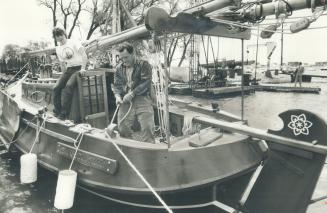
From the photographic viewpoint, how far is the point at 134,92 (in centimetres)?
480

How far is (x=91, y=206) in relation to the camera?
525cm

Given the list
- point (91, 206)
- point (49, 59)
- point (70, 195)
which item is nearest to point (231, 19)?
point (70, 195)

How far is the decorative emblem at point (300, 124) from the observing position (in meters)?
3.35

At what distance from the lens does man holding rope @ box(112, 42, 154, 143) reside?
4.84m

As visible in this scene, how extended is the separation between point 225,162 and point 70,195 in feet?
7.15

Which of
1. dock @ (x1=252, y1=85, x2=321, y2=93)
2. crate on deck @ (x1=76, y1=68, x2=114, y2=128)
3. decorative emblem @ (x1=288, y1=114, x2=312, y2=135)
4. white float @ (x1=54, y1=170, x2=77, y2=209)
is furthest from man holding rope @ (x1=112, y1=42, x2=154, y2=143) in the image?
dock @ (x1=252, y1=85, x2=321, y2=93)

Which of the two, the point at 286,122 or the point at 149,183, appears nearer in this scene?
the point at 286,122

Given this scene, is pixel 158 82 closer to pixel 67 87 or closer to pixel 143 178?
pixel 67 87

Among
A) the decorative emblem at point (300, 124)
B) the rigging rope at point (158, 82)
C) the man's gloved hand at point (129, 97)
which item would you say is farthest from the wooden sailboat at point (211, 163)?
the man's gloved hand at point (129, 97)

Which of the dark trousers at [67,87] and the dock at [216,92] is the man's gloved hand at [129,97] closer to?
the dark trousers at [67,87]

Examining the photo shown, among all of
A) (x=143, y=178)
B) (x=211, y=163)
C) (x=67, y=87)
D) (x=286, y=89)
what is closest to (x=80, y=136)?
(x=67, y=87)

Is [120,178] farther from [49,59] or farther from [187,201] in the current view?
[49,59]

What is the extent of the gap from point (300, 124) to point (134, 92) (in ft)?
7.94

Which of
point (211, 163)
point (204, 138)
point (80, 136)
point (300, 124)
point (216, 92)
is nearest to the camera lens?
point (300, 124)
